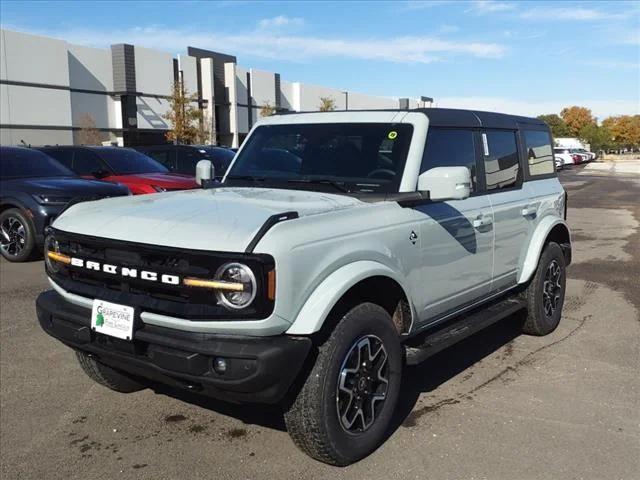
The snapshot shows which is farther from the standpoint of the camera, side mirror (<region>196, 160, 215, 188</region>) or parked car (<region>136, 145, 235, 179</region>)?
parked car (<region>136, 145, 235, 179</region>)

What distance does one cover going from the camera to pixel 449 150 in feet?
14.6

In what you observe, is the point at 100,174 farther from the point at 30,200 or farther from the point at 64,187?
the point at 30,200

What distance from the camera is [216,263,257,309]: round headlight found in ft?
9.45

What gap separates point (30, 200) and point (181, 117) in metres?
34.5

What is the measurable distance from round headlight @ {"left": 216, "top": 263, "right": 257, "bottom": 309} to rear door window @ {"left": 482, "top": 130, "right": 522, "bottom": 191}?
259 centimetres

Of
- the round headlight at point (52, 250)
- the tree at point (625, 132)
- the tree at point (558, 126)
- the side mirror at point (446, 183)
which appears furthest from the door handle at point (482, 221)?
the tree at point (625, 132)

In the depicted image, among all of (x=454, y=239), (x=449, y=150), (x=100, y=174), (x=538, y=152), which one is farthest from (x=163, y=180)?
(x=454, y=239)

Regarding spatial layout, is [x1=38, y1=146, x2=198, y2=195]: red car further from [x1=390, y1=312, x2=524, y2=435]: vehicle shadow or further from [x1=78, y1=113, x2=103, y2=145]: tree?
[x1=78, y1=113, x2=103, y2=145]: tree

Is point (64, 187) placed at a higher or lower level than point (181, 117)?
lower

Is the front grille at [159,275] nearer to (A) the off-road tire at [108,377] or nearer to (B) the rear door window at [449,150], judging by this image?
(A) the off-road tire at [108,377]

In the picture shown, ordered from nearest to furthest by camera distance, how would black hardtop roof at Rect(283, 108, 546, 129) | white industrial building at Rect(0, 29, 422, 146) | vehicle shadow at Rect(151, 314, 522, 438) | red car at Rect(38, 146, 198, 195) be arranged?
vehicle shadow at Rect(151, 314, 522, 438), black hardtop roof at Rect(283, 108, 546, 129), red car at Rect(38, 146, 198, 195), white industrial building at Rect(0, 29, 422, 146)

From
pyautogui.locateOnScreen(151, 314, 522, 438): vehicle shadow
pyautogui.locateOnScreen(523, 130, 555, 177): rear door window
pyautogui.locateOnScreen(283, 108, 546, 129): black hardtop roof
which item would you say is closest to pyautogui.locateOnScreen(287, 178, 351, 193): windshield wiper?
pyautogui.locateOnScreen(283, 108, 546, 129): black hardtop roof

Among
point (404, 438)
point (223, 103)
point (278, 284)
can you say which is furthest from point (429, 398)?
point (223, 103)

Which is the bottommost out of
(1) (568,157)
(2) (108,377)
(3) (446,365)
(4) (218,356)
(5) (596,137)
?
(3) (446,365)
